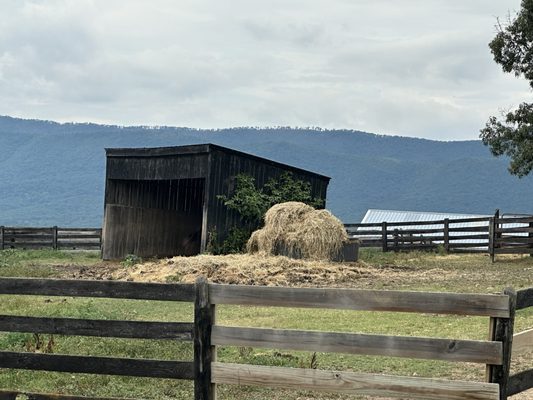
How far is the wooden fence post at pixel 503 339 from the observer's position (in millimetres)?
5766

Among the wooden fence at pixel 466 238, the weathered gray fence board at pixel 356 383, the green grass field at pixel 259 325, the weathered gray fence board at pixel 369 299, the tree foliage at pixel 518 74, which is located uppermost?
the tree foliage at pixel 518 74

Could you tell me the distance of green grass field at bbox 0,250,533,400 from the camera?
8023 millimetres

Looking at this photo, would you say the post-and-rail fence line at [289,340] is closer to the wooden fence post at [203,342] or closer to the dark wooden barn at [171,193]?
the wooden fence post at [203,342]

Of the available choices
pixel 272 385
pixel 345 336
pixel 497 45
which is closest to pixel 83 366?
pixel 272 385

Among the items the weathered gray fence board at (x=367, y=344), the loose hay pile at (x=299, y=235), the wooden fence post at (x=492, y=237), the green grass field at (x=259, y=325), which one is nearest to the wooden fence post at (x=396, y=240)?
the wooden fence post at (x=492, y=237)

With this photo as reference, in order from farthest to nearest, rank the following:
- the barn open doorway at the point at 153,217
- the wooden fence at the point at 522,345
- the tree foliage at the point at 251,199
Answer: the barn open doorway at the point at 153,217 < the tree foliage at the point at 251,199 < the wooden fence at the point at 522,345

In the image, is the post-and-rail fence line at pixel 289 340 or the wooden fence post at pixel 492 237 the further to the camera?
the wooden fence post at pixel 492 237

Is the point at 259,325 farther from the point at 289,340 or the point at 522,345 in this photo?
the point at 522,345

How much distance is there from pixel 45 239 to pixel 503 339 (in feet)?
116

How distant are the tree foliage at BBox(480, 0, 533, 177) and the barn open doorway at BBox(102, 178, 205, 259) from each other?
12.6m

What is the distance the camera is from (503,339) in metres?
5.81

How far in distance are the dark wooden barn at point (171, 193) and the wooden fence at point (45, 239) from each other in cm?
770

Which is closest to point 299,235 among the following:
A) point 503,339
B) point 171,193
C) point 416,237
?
point 171,193

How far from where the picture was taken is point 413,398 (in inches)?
233
